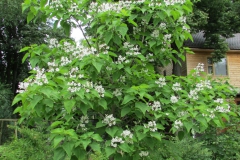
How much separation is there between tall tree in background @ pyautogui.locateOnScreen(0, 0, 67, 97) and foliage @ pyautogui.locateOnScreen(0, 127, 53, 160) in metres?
11.4

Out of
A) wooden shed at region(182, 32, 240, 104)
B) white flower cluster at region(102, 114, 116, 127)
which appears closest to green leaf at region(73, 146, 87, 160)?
white flower cluster at region(102, 114, 116, 127)

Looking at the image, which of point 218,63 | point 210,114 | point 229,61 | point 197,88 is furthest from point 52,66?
A: point 229,61

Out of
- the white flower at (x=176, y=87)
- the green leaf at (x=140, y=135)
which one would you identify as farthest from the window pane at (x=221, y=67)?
the green leaf at (x=140, y=135)

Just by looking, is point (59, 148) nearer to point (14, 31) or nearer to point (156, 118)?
point (156, 118)

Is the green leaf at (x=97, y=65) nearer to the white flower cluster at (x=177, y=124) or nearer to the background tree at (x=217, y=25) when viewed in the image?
the white flower cluster at (x=177, y=124)

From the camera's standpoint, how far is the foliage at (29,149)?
481 centimetres

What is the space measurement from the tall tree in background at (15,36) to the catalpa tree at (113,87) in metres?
13.4

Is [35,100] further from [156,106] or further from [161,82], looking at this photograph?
[161,82]

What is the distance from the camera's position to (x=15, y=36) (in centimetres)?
2019

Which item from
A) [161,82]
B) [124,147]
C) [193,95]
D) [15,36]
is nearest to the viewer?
[124,147]

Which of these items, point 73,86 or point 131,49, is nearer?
point 73,86

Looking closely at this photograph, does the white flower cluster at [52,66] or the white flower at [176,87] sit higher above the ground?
the white flower cluster at [52,66]

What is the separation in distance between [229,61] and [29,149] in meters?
14.9

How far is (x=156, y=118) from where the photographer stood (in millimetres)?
2633
